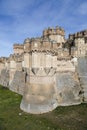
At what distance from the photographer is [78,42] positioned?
23.8 metres

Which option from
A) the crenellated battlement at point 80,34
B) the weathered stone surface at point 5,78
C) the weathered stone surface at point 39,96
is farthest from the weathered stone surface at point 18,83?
the crenellated battlement at point 80,34

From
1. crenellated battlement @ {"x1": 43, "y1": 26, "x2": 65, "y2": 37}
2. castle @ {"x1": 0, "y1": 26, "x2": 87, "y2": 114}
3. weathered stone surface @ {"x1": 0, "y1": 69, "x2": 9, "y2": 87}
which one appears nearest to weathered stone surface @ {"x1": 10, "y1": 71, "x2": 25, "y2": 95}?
weathered stone surface @ {"x1": 0, "y1": 69, "x2": 9, "y2": 87}

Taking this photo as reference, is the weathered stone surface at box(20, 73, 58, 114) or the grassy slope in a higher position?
the weathered stone surface at box(20, 73, 58, 114)

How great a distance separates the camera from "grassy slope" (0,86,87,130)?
51.8ft

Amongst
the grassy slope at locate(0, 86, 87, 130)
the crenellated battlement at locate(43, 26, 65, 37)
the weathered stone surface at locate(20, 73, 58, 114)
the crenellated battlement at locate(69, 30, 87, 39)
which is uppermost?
the crenellated battlement at locate(43, 26, 65, 37)

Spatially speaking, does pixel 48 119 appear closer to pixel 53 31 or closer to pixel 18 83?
pixel 18 83

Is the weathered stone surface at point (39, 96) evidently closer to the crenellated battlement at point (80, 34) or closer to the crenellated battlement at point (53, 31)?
the crenellated battlement at point (80, 34)

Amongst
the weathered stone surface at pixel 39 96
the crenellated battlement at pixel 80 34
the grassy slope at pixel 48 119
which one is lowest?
the grassy slope at pixel 48 119

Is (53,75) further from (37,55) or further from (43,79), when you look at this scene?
(37,55)

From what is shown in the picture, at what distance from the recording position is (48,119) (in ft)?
57.8

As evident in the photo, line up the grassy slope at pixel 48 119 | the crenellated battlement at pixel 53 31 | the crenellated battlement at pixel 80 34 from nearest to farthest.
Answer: the grassy slope at pixel 48 119
the crenellated battlement at pixel 80 34
the crenellated battlement at pixel 53 31

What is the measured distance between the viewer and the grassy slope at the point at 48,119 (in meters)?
15.8

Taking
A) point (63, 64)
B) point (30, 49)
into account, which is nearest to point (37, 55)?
point (30, 49)

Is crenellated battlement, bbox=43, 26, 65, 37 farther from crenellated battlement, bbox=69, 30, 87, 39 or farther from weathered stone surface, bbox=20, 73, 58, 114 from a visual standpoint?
weathered stone surface, bbox=20, 73, 58, 114
